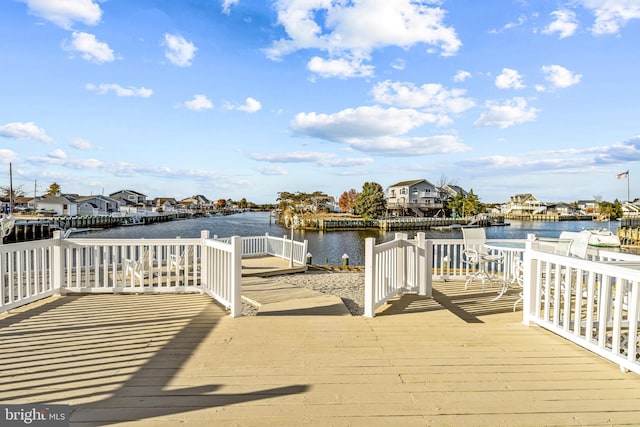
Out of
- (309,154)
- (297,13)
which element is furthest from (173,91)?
(309,154)

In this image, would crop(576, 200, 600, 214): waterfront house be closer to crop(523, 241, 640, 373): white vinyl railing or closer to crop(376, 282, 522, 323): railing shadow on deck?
crop(376, 282, 522, 323): railing shadow on deck

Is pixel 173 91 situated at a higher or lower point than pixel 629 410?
higher

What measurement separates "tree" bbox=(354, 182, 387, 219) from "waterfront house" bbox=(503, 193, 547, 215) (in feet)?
158

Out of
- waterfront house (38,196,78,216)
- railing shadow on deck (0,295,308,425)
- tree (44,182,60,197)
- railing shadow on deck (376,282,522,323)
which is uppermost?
tree (44,182,60,197)

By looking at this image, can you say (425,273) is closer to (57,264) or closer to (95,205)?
(57,264)

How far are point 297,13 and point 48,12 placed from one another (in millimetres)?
5904

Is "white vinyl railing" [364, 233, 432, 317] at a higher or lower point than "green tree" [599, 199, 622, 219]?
lower

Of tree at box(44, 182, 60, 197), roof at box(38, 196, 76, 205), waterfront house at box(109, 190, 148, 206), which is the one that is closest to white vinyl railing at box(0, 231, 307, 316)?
roof at box(38, 196, 76, 205)

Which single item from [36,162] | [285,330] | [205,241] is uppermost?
[36,162]

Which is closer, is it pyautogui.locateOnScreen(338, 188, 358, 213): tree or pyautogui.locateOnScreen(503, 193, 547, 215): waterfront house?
pyautogui.locateOnScreen(338, 188, 358, 213): tree

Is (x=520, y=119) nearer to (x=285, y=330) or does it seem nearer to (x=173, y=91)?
(x=173, y=91)

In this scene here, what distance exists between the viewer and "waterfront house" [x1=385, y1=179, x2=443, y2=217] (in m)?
60.0

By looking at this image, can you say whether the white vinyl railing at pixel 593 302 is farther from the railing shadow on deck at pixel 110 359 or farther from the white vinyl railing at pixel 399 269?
the railing shadow on deck at pixel 110 359

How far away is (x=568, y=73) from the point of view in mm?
11391
